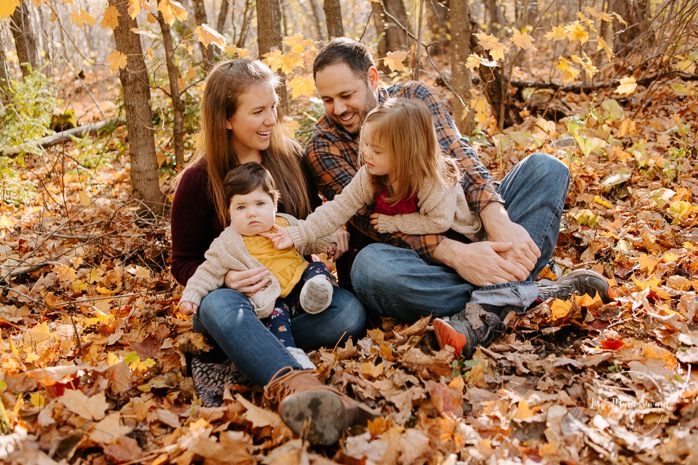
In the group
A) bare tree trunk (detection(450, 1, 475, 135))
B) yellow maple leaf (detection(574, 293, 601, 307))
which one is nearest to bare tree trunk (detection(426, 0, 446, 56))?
bare tree trunk (detection(450, 1, 475, 135))

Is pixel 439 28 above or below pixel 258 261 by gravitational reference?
above

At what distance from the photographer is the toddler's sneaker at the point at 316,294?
256cm

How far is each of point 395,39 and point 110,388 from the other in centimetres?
960

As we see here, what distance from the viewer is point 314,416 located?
5.83 ft

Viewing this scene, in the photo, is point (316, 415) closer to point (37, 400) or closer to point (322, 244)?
point (37, 400)

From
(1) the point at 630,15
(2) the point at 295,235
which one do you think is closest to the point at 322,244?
(2) the point at 295,235

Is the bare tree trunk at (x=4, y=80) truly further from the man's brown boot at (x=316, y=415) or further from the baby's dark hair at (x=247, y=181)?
the man's brown boot at (x=316, y=415)

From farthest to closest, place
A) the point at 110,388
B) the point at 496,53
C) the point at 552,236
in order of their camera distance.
→ the point at 496,53 → the point at 552,236 → the point at 110,388

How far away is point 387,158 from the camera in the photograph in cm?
260

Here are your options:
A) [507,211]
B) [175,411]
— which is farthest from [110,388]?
[507,211]

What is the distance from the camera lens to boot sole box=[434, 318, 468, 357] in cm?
237

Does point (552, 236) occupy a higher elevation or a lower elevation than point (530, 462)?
higher

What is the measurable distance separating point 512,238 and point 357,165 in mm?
962

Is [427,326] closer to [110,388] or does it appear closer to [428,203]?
[428,203]
